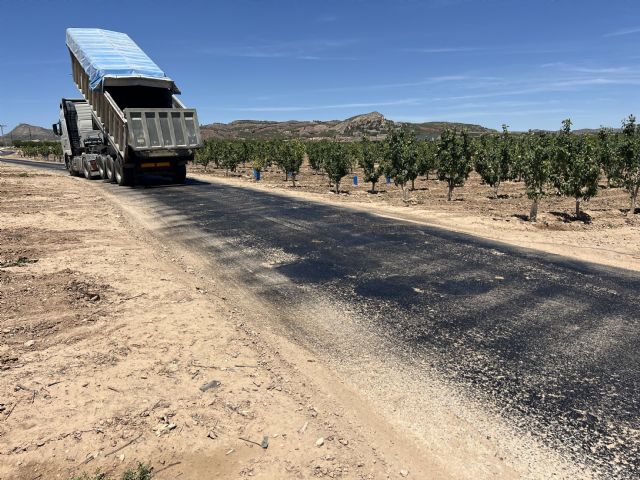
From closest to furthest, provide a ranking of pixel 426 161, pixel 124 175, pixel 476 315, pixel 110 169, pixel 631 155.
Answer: pixel 476 315, pixel 631 155, pixel 124 175, pixel 110 169, pixel 426 161

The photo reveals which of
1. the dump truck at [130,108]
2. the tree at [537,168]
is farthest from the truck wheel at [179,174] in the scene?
the tree at [537,168]

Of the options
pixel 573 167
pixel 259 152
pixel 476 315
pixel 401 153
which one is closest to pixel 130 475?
pixel 476 315

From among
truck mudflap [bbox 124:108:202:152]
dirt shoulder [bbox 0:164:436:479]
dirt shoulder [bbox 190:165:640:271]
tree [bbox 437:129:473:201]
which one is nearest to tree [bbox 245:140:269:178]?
dirt shoulder [bbox 190:165:640:271]

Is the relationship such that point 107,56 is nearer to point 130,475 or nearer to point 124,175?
point 124,175

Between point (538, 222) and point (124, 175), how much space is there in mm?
19856

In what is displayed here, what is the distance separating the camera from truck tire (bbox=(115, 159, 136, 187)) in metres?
21.7

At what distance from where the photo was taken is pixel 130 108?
62.4 ft

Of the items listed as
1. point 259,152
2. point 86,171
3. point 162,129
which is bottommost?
point 86,171

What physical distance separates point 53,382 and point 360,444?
3.24m

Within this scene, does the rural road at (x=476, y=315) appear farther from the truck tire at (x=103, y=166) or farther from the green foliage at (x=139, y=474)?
the truck tire at (x=103, y=166)

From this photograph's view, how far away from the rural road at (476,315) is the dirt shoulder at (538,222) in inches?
70.1

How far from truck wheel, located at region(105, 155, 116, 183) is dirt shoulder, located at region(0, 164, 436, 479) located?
685 inches

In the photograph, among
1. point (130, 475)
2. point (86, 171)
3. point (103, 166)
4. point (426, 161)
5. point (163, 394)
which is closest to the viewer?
point (130, 475)

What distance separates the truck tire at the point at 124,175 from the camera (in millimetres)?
21688
